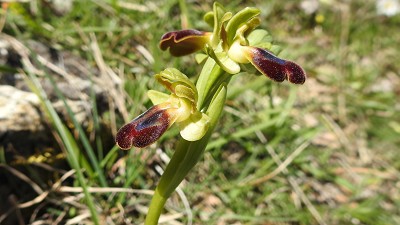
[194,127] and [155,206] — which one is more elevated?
[194,127]

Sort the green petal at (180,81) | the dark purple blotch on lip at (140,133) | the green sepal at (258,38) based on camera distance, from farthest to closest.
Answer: the green sepal at (258,38), the green petal at (180,81), the dark purple blotch on lip at (140,133)

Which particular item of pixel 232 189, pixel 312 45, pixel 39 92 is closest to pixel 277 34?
pixel 312 45

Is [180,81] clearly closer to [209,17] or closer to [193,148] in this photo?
[193,148]

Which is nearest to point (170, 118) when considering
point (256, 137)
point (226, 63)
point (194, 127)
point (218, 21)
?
point (194, 127)

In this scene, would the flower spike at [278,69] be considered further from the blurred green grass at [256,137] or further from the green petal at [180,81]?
the blurred green grass at [256,137]

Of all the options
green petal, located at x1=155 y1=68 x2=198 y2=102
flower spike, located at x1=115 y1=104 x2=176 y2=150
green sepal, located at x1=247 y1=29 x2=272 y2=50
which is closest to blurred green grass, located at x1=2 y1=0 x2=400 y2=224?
green sepal, located at x1=247 y1=29 x2=272 y2=50

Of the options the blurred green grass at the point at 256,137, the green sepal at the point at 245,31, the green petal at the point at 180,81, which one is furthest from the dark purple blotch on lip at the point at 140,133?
the blurred green grass at the point at 256,137
